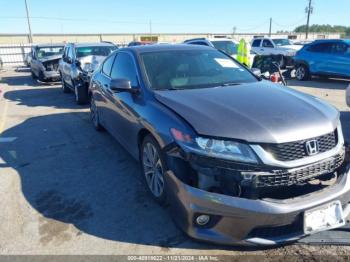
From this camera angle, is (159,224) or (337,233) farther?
(159,224)

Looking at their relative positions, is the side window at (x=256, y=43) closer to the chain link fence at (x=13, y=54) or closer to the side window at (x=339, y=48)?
the side window at (x=339, y=48)

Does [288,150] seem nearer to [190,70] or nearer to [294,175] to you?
[294,175]

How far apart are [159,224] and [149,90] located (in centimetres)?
143

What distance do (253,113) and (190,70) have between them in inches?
57.7

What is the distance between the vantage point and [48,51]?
15.8 m

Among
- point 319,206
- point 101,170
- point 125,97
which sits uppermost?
point 125,97

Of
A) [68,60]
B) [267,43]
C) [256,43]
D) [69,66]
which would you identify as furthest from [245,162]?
[256,43]

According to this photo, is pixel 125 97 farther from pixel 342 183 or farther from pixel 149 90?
pixel 342 183

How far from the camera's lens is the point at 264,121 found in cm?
270

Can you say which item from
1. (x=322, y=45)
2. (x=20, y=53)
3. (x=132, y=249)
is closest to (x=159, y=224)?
(x=132, y=249)

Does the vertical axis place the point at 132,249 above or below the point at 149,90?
below

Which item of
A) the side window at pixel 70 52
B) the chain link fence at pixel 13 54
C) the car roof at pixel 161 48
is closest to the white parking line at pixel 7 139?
the car roof at pixel 161 48

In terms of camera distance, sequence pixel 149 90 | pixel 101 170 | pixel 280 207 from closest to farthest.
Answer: pixel 280 207
pixel 149 90
pixel 101 170

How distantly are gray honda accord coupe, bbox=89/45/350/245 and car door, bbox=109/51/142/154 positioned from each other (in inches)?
18.1
